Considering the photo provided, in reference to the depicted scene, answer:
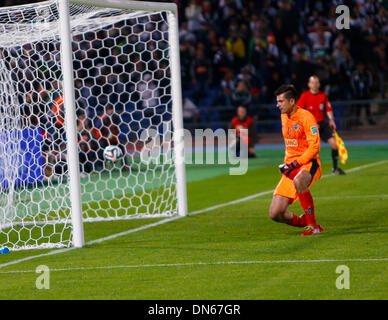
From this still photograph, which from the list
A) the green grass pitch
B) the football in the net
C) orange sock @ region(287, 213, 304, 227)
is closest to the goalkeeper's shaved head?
orange sock @ region(287, 213, 304, 227)

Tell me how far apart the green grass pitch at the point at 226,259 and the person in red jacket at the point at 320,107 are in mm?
2588

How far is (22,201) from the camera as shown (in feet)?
37.6

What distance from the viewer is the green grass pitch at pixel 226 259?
250 inches

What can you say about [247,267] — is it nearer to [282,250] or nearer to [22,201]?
[282,250]

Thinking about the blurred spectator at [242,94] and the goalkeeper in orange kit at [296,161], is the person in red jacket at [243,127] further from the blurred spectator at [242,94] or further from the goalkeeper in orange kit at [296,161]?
the goalkeeper in orange kit at [296,161]

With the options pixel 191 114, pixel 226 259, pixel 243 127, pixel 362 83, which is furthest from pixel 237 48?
pixel 226 259

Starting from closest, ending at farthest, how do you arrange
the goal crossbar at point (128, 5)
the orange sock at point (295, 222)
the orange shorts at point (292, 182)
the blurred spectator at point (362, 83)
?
the orange shorts at point (292, 182), the orange sock at point (295, 222), the goal crossbar at point (128, 5), the blurred spectator at point (362, 83)

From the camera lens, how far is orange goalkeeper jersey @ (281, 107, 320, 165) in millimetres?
8680

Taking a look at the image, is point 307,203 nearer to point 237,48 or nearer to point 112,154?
point 112,154

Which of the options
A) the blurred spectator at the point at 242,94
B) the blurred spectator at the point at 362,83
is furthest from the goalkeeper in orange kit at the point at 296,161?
the blurred spectator at the point at 362,83

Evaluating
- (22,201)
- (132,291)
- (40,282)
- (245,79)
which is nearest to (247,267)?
(132,291)

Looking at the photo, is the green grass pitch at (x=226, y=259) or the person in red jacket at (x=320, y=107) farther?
the person in red jacket at (x=320, y=107)

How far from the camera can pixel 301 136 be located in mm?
8883

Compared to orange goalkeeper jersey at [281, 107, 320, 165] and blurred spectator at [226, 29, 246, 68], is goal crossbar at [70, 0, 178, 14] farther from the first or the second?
blurred spectator at [226, 29, 246, 68]
